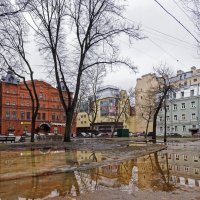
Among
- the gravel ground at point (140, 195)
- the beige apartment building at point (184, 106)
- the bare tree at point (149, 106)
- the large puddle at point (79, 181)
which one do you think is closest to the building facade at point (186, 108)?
the beige apartment building at point (184, 106)

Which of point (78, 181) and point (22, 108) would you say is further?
point (22, 108)

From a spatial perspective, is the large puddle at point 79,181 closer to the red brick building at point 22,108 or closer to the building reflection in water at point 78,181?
the building reflection in water at point 78,181

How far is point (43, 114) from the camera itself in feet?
260

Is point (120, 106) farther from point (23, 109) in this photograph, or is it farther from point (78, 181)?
point (78, 181)

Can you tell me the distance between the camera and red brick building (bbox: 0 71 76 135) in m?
71.2

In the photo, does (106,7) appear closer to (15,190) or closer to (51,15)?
(51,15)

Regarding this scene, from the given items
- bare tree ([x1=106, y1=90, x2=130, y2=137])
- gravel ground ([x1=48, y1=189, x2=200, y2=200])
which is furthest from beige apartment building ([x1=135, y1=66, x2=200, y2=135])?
gravel ground ([x1=48, y1=189, x2=200, y2=200])

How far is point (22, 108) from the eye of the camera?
74875mm

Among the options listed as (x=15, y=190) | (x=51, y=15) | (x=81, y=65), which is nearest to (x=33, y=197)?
(x=15, y=190)

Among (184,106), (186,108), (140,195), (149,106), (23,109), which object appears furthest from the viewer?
(184,106)

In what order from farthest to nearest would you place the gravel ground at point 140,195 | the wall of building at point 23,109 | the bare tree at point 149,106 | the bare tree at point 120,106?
the wall of building at point 23,109
the bare tree at point 120,106
the bare tree at point 149,106
the gravel ground at point 140,195

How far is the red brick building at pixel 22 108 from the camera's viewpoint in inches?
2803

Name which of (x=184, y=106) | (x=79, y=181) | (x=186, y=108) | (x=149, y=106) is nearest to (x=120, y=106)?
(x=149, y=106)

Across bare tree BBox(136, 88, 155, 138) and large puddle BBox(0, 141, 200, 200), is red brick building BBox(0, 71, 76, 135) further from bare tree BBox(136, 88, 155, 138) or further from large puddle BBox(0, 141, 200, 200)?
large puddle BBox(0, 141, 200, 200)
